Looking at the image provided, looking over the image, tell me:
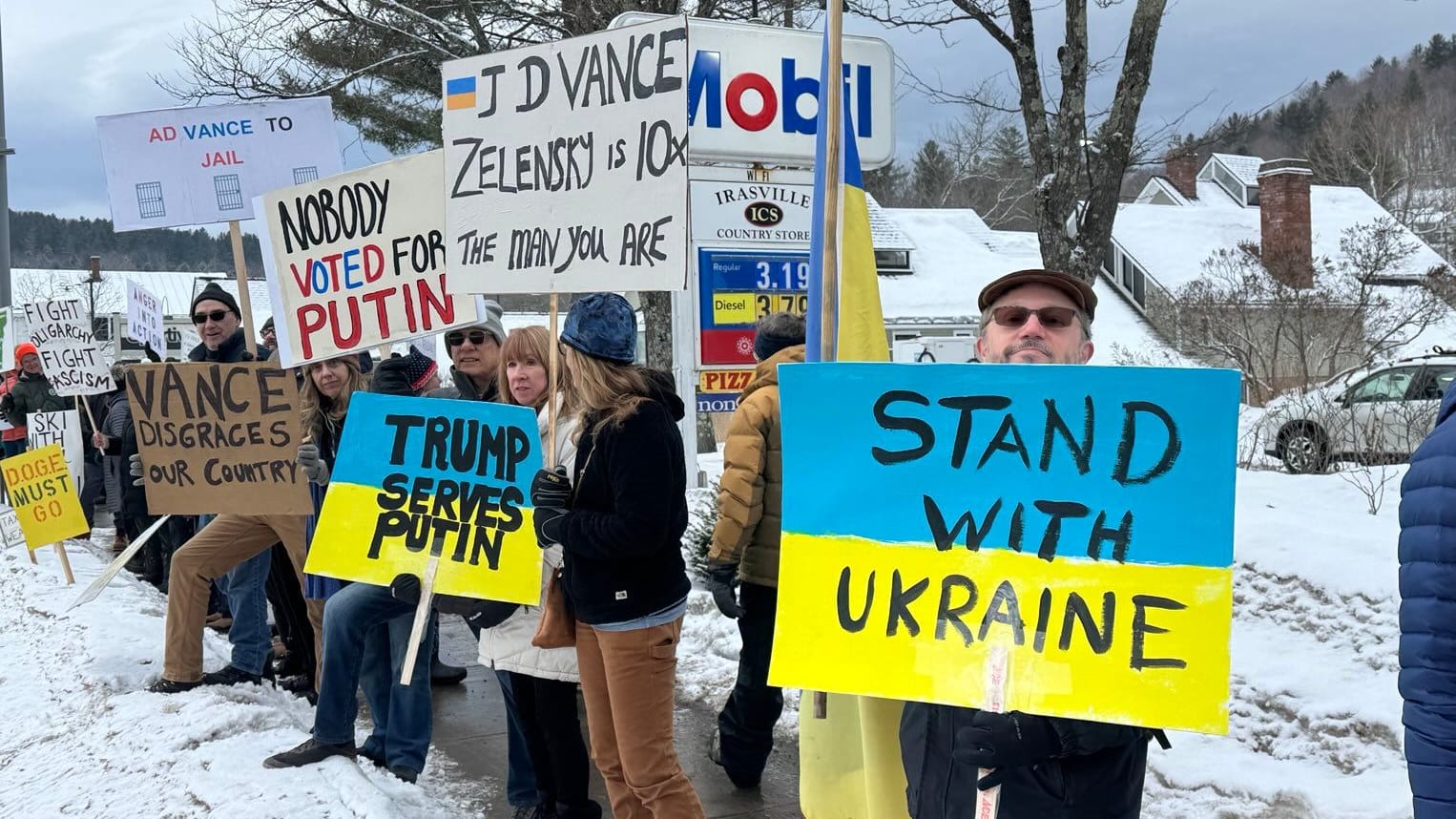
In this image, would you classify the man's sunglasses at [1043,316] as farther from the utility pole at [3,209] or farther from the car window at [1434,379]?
the utility pole at [3,209]

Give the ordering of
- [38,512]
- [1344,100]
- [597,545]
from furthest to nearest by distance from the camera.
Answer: [1344,100]
[38,512]
[597,545]

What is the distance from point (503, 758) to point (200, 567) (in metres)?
1.78

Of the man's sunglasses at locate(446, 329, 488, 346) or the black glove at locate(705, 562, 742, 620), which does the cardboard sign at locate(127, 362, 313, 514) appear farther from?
the black glove at locate(705, 562, 742, 620)

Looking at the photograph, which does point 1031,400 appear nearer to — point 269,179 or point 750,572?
point 750,572

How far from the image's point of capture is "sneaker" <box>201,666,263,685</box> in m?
6.02

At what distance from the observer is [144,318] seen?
12.1 meters

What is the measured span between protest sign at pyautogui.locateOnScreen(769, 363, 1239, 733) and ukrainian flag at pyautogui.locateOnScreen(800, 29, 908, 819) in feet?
2.38

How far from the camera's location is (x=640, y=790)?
3689 millimetres

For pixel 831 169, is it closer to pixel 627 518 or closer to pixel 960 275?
pixel 627 518

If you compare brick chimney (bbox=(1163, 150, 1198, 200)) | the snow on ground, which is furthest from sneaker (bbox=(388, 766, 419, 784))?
brick chimney (bbox=(1163, 150, 1198, 200))

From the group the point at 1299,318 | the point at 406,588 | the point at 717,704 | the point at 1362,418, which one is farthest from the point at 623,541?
the point at 1299,318

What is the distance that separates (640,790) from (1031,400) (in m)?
1.99

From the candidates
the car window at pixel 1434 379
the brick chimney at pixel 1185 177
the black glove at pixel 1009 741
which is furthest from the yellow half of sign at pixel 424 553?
the brick chimney at pixel 1185 177

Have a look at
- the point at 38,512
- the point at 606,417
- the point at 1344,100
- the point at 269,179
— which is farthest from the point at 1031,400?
the point at 1344,100
